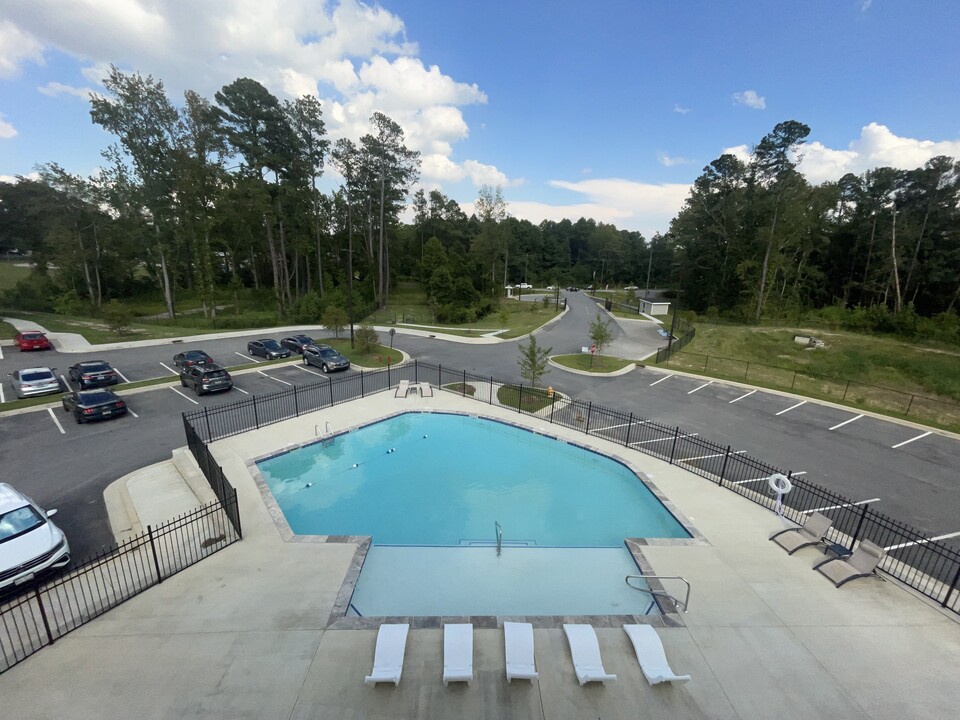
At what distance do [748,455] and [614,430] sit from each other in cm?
491

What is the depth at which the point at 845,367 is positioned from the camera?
28250 millimetres

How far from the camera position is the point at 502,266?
68438mm

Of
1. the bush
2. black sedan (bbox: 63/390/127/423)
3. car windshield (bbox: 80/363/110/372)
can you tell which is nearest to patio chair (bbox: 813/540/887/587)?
black sedan (bbox: 63/390/127/423)

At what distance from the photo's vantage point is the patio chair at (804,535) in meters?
9.20

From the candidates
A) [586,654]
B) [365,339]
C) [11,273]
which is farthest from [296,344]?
[11,273]

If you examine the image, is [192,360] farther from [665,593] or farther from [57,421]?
[665,593]

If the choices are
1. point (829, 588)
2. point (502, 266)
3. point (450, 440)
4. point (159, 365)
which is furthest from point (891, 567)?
point (502, 266)

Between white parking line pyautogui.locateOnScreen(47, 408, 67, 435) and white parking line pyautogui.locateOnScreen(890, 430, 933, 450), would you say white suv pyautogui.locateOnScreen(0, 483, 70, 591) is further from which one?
white parking line pyautogui.locateOnScreen(890, 430, 933, 450)

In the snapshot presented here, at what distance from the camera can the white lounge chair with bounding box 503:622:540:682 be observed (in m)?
5.89

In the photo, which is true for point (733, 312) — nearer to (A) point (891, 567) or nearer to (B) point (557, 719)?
(A) point (891, 567)

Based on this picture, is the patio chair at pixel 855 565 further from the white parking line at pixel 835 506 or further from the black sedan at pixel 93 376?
the black sedan at pixel 93 376

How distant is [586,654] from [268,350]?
28396 millimetres

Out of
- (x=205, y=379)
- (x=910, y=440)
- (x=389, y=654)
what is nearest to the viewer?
(x=389, y=654)

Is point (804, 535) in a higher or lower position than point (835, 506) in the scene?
higher
